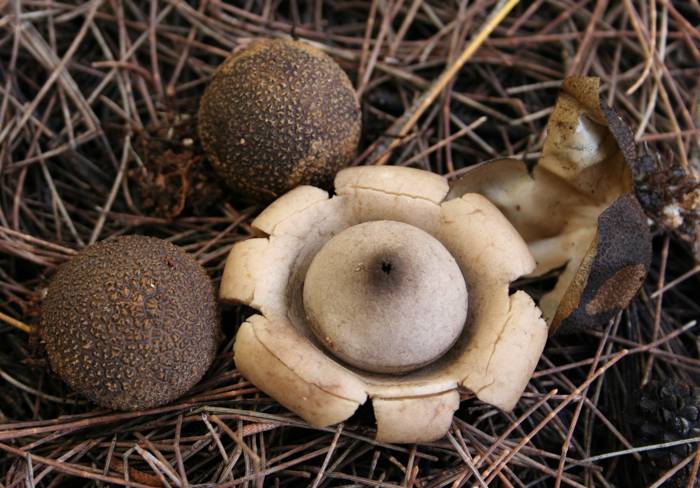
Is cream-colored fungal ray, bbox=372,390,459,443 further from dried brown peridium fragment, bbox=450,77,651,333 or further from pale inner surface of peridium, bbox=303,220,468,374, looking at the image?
dried brown peridium fragment, bbox=450,77,651,333

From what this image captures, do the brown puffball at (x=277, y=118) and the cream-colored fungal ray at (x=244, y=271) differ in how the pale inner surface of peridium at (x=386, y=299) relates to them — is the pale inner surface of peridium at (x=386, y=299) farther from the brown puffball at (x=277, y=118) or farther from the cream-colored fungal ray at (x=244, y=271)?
the brown puffball at (x=277, y=118)

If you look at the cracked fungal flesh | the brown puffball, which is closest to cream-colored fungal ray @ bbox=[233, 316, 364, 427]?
the cracked fungal flesh

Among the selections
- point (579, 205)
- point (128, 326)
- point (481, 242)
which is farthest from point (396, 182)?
point (128, 326)

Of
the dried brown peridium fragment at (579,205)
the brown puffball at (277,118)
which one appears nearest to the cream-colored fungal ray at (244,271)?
the brown puffball at (277,118)

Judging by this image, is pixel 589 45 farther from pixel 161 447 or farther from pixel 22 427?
pixel 22 427

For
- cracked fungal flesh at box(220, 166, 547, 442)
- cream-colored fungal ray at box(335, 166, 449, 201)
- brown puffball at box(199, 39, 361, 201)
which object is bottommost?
cracked fungal flesh at box(220, 166, 547, 442)

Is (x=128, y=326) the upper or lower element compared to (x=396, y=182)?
lower

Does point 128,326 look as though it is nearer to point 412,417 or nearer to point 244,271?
point 244,271
